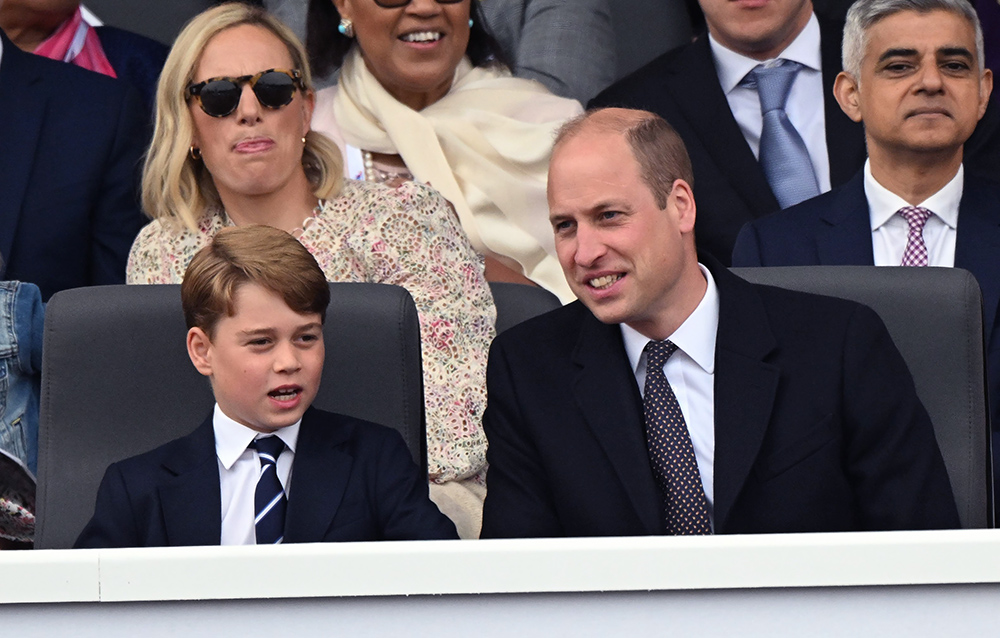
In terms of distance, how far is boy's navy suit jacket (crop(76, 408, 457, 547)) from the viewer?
1.67 metres

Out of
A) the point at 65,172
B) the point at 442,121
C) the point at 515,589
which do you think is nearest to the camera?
the point at 515,589

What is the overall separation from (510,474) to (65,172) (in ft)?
4.74

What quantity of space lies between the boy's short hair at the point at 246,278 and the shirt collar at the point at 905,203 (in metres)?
1.07

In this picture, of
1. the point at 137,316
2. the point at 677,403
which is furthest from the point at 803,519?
the point at 137,316

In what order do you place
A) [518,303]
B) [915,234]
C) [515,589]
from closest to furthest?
1. [515,589]
2. [518,303]
3. [915,234]

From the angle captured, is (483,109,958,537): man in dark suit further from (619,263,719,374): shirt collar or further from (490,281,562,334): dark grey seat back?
(490,281,562,334): dark grey seat back

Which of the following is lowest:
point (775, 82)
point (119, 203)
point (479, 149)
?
point (119, 203)

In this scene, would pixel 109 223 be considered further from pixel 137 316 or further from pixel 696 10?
pixel 696 10

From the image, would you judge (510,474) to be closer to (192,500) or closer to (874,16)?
(192,500)

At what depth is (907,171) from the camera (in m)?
2.37

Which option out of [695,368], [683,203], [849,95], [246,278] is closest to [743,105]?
[849,95]

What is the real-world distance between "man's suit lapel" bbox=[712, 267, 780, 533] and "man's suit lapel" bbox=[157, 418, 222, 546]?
2.06ft

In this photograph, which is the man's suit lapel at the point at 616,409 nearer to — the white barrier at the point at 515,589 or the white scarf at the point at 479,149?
the white barrier at the point at 515,589

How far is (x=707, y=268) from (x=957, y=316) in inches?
13.1
